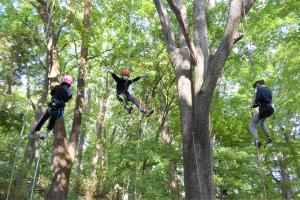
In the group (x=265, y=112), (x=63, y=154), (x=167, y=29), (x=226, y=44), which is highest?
(x=167, y=29)

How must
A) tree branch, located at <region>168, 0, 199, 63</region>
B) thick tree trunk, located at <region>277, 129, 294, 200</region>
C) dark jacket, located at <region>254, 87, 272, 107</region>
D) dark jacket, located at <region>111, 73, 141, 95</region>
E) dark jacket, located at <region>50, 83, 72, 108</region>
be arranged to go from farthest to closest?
thick tree trunk, located at <region>277, 129, 294, 200</region> < dark jacket, located at <region>111, 73, 141, 95</region> < dark jacket, located at <region>254, 87, 272, 107</region> < dark jacket, located at <region>50, 83, 72, 108</region> < tree branch, located at <region>168, 0, 199, 63</region>

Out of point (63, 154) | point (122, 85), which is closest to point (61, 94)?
point (122, 85)

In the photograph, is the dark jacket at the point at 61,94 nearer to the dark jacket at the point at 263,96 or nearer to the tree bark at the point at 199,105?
the tree bark at the point at 199,105

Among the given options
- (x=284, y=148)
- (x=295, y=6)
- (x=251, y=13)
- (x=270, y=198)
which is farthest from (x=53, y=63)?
(x=270, y=198)

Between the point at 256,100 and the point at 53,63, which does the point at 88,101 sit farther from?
the point at 256,100

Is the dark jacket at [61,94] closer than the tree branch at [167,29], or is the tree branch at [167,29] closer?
the tree branch at [167,29]

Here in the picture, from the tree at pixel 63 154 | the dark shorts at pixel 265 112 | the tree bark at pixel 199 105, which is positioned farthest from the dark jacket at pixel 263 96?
the tree at pixel 63 154

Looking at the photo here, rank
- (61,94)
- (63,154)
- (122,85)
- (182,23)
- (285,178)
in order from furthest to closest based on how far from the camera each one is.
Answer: (285,178), (63,154), (122,85), (61,94), (182,23)

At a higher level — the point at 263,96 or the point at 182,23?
the point at 182,23

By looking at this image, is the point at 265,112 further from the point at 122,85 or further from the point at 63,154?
the point at 63,154

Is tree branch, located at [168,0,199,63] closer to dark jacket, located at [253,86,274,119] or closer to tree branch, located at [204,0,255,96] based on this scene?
tree branch, located at [204,0,255,96]

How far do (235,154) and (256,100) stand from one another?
17.0 ft

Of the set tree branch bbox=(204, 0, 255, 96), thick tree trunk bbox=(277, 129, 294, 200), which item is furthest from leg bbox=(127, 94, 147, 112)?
thick tree trunk bbox=(277, 129, 294, 200)

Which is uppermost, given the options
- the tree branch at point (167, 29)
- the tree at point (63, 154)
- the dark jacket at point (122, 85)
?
the tree branch at point (167, 29)
